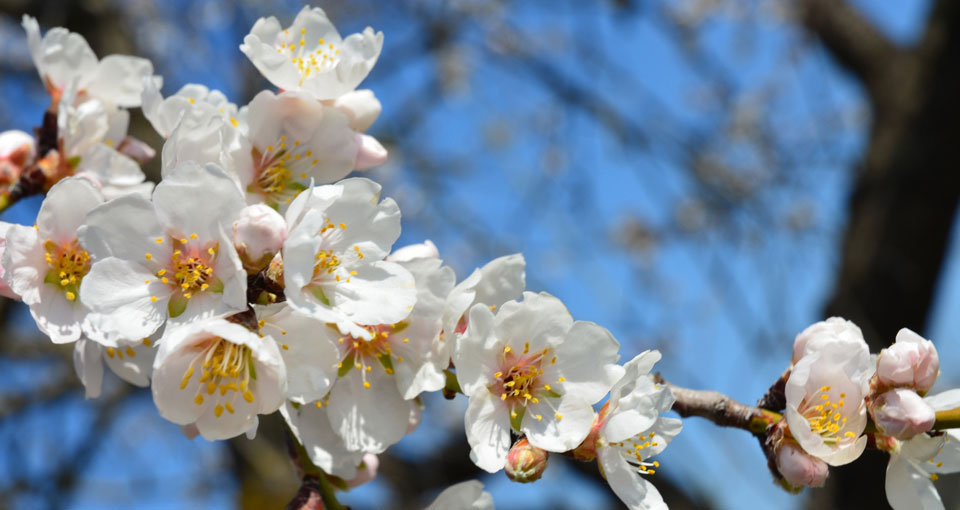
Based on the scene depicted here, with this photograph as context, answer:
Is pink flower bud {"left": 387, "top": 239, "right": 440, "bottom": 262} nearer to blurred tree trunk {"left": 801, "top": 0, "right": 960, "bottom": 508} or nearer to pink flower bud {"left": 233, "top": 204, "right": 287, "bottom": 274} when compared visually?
pink flower bud {"left": 233, "top": 204, "right": 287, "bottom": 274}

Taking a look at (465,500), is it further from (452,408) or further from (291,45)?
(452,408)

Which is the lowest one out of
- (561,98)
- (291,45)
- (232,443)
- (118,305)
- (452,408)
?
(452,408)

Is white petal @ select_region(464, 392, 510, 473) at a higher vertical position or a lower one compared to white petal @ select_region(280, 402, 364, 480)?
higher

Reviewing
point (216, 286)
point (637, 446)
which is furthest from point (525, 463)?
point (216, 286)

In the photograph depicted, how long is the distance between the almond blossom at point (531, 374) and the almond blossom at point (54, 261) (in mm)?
527

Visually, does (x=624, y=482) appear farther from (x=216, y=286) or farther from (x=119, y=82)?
(x=119, y=82)

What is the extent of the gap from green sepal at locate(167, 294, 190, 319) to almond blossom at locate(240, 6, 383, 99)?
14.5 inches

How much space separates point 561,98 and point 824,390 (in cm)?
302

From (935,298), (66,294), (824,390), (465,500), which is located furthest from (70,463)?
(935,298)

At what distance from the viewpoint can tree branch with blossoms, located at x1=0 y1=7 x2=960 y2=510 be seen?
0.92 m

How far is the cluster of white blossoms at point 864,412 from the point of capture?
99cm

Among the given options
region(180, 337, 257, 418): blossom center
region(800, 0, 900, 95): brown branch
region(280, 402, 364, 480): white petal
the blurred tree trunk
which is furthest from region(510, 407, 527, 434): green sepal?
region(800, 0, 900, 95): brown branch

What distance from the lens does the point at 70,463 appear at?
10.5ft

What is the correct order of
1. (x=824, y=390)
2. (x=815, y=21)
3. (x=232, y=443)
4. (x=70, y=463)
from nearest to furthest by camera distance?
(x=824, y=390) < (x=70, y=463) < (x=232, y=443) < (x=815, y=21)
